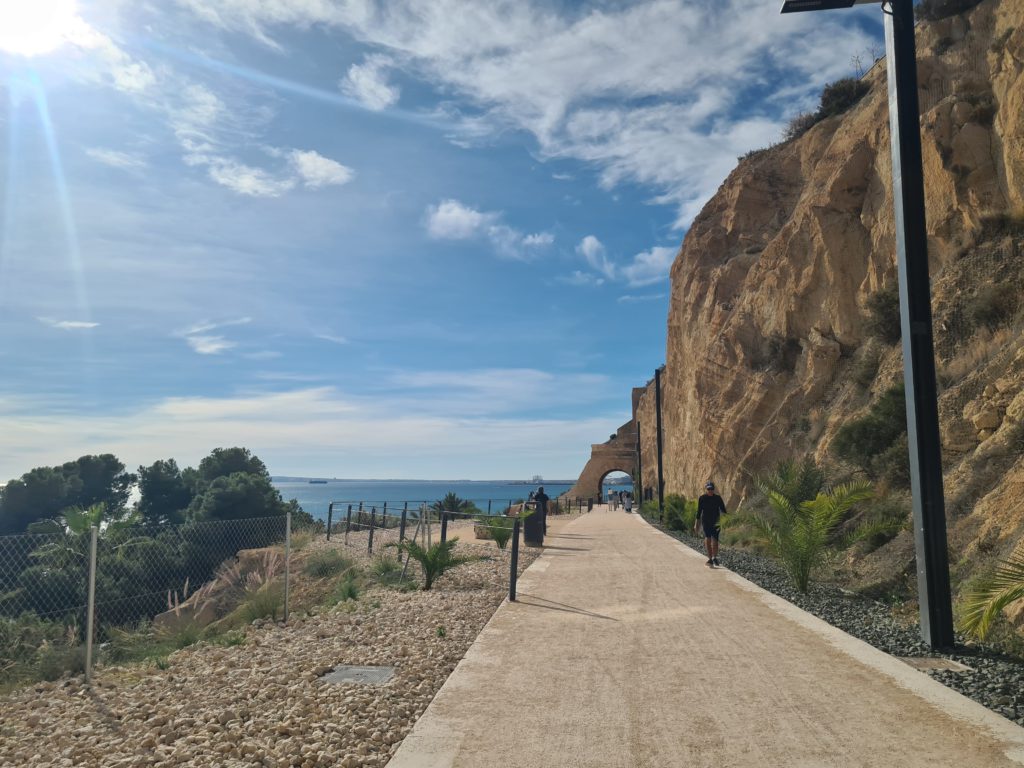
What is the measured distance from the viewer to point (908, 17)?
282 inches

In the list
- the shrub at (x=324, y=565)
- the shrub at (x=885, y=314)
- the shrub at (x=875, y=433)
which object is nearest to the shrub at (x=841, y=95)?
the shrub at (x=885, y=314)

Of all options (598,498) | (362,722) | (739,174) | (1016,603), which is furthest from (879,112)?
(598,498)

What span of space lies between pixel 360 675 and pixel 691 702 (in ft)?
9.09

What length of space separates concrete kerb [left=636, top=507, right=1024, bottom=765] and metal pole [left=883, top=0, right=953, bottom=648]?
→ 76 centimetres

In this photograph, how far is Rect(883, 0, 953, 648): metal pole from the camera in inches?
258

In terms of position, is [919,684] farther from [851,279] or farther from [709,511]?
[851,279]

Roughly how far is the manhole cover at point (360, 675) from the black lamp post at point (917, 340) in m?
4.87

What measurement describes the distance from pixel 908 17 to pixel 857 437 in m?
9.71

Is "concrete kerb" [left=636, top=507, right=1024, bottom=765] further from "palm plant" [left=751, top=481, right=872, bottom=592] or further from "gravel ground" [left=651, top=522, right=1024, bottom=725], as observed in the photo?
"palm plant" [left=751, top=481, right=872, bottom=592]

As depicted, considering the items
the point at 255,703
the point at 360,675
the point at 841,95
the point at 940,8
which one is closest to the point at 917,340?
the point at 360,675

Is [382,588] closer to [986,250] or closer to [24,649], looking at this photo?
[24,649]

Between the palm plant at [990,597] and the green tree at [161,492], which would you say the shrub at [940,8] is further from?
the green tree at [161,492]

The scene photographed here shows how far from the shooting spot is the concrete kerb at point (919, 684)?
14.0 ft

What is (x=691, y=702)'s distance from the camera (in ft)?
16.4
